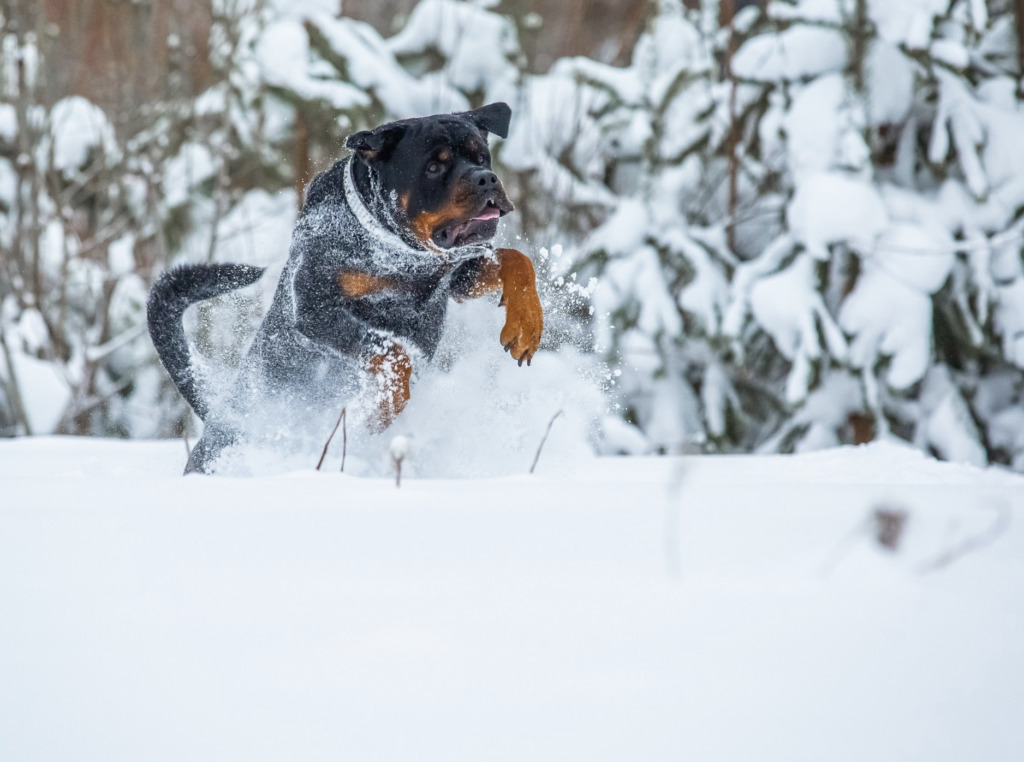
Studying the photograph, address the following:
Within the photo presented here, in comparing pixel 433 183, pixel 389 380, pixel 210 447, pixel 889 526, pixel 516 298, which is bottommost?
pixel 210 447

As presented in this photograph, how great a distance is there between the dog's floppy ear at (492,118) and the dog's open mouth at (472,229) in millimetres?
359

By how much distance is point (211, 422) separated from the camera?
2906mm

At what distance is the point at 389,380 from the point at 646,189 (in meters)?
3.53

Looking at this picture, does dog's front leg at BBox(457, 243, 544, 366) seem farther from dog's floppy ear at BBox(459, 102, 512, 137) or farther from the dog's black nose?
dog's floppy ear at BBox(459, 102, 512, 137)

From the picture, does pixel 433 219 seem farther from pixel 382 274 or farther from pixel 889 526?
pixel 889 526

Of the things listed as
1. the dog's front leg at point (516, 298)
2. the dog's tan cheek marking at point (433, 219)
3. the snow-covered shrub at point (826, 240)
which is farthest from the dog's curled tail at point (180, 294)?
the snow-covered shrub at point (826, 240)

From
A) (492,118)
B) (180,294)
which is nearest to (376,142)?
(492,118)

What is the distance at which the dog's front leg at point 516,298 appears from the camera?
8.33 feet

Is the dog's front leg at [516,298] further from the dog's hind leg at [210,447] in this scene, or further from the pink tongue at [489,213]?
the dog's hind leg at [210,447]

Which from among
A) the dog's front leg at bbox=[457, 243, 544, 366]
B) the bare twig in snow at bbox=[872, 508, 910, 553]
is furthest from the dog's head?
the bare twig in snow at bbox=[872, 508, 910, 553]

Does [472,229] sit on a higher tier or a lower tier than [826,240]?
higher

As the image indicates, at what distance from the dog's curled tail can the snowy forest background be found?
81 cm

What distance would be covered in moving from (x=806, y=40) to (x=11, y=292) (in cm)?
536

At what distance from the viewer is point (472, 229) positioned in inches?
98.3
